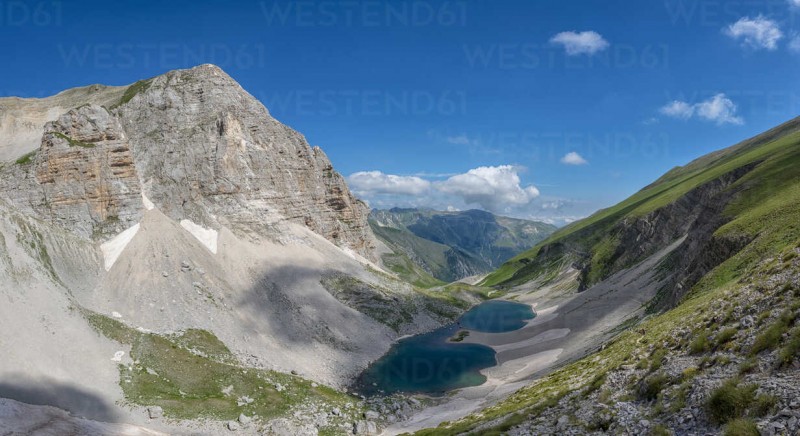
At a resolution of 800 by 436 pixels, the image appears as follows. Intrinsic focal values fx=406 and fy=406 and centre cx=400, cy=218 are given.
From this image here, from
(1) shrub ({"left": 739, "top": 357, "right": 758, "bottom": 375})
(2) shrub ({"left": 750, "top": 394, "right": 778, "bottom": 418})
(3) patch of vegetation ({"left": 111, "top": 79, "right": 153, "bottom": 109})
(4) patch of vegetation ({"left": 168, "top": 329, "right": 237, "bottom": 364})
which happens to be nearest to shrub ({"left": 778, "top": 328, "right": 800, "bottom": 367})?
(1) shrub ({"left": 739, "top": 357, "right": 758, "bottom": 375})

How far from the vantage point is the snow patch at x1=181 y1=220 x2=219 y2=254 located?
3504 inches

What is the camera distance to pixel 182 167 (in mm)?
98500

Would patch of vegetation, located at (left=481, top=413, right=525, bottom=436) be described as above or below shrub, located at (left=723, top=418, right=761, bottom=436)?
below

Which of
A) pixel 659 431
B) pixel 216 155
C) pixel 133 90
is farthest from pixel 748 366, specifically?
pixel 133 90

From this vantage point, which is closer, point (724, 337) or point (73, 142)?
point (724, 337)

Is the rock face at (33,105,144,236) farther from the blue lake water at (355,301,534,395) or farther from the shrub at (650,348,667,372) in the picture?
the shrub at (650,348,667,372)

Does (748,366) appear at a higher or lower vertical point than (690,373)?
higher

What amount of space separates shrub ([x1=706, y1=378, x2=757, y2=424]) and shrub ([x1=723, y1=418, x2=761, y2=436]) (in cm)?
101

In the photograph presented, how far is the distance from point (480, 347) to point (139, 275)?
74.9 m

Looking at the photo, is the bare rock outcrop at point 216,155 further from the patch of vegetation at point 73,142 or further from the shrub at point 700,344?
the shrub at point 700,344

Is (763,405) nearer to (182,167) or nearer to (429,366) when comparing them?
(429,366)

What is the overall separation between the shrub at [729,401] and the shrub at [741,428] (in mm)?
1009

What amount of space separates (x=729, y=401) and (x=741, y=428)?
7.70ft

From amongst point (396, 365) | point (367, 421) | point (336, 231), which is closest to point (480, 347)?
point (396, 365)
